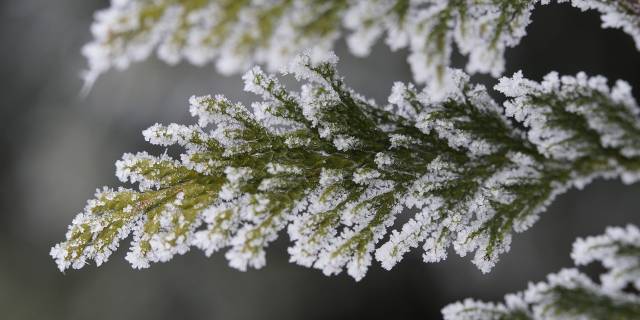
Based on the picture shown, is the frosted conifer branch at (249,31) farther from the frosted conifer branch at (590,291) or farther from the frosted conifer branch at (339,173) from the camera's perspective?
the frosted conifer branch at (590,291)

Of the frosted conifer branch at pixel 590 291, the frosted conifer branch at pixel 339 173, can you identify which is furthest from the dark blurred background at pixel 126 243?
the frosted conifer branch at pixel 590 291

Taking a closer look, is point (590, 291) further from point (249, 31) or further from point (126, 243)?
point (126, 243)

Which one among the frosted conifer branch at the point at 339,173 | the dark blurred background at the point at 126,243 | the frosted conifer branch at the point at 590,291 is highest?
the dark blurred background at the point at 126,243

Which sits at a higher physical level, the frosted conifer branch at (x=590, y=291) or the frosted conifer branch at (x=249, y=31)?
the frosted conifer branch at (x=249, y=31)

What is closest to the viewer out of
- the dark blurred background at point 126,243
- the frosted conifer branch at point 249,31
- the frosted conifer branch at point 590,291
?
the frosted conifer branch at point 249,31

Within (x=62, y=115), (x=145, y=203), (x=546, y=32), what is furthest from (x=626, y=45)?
(x=62, y=115)

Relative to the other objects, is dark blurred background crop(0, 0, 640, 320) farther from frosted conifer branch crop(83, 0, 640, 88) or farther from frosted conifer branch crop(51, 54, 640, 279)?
frosted conifer branch crop(83, 0, 640, 88)

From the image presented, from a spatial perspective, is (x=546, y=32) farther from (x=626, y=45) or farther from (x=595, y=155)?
(x=595, y=155)

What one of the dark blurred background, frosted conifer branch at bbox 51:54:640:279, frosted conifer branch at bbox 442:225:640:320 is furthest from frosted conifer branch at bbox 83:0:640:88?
the dark blurred background

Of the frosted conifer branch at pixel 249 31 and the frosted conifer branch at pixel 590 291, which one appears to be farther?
the frosted conifer branch at pixel 590 291
